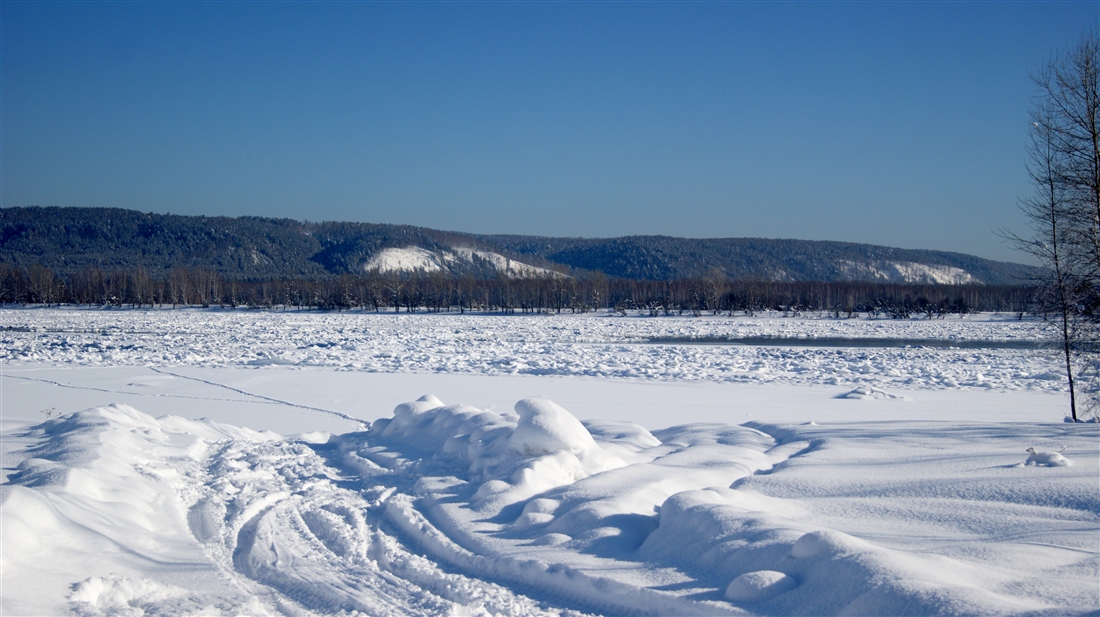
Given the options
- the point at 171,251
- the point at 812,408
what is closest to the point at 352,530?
the point at 812,408

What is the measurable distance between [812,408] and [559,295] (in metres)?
82.5

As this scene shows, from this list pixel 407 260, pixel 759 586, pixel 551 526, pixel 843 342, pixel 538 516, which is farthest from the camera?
pixel 407 260

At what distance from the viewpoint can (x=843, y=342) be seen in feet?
130

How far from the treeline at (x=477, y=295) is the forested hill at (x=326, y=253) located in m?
51.4

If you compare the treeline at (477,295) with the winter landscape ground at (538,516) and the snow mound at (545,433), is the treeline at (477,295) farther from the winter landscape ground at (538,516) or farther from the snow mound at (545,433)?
the snow mound at (545,433)

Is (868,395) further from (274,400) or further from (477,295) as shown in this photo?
(477,295)

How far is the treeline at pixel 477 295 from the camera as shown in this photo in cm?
9481

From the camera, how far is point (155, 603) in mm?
4035

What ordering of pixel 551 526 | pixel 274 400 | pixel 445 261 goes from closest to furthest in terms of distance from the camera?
1. pixel 551 526
2. pixel 274 400
3. pixel 445 261

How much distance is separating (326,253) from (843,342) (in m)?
167

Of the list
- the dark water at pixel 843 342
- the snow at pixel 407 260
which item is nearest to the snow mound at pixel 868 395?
the dark water at pixel 843 342

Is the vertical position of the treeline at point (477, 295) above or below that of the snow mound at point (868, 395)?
above

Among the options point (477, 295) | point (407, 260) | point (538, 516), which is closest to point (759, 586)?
point (538, 516)

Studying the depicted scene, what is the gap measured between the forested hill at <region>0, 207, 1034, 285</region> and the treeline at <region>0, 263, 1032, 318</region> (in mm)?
51418
